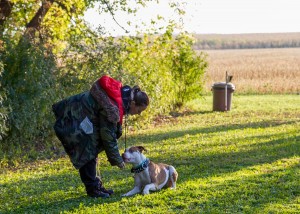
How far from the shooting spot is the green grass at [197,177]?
726 cm

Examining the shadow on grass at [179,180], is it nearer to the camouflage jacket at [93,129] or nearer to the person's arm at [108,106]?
the camouflage jacket at [93,129]

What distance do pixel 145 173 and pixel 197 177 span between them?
60.0 inches

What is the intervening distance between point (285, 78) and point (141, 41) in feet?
59.2

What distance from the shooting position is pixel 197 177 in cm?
902

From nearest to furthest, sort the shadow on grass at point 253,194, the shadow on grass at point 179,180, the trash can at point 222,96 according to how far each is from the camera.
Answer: the shadow on grass at point 253,194, the shadow on grass at point 179,180, the trash can at point 222,96

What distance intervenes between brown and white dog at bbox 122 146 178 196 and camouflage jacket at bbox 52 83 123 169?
297 mm

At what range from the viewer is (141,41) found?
60.4ft

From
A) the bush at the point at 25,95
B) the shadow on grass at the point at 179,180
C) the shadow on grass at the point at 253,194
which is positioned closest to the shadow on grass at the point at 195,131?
the shadow on grass at the point at 179,180

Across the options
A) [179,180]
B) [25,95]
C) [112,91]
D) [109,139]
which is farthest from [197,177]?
[25,95]

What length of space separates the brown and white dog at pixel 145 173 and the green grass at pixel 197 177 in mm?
159

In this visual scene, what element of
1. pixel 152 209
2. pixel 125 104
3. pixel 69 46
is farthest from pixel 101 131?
pixel 69 46

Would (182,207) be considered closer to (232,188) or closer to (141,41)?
(232,188)

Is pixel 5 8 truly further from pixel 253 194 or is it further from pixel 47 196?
pixel 253 194

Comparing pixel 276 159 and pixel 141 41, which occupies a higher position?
pixel 141 41
